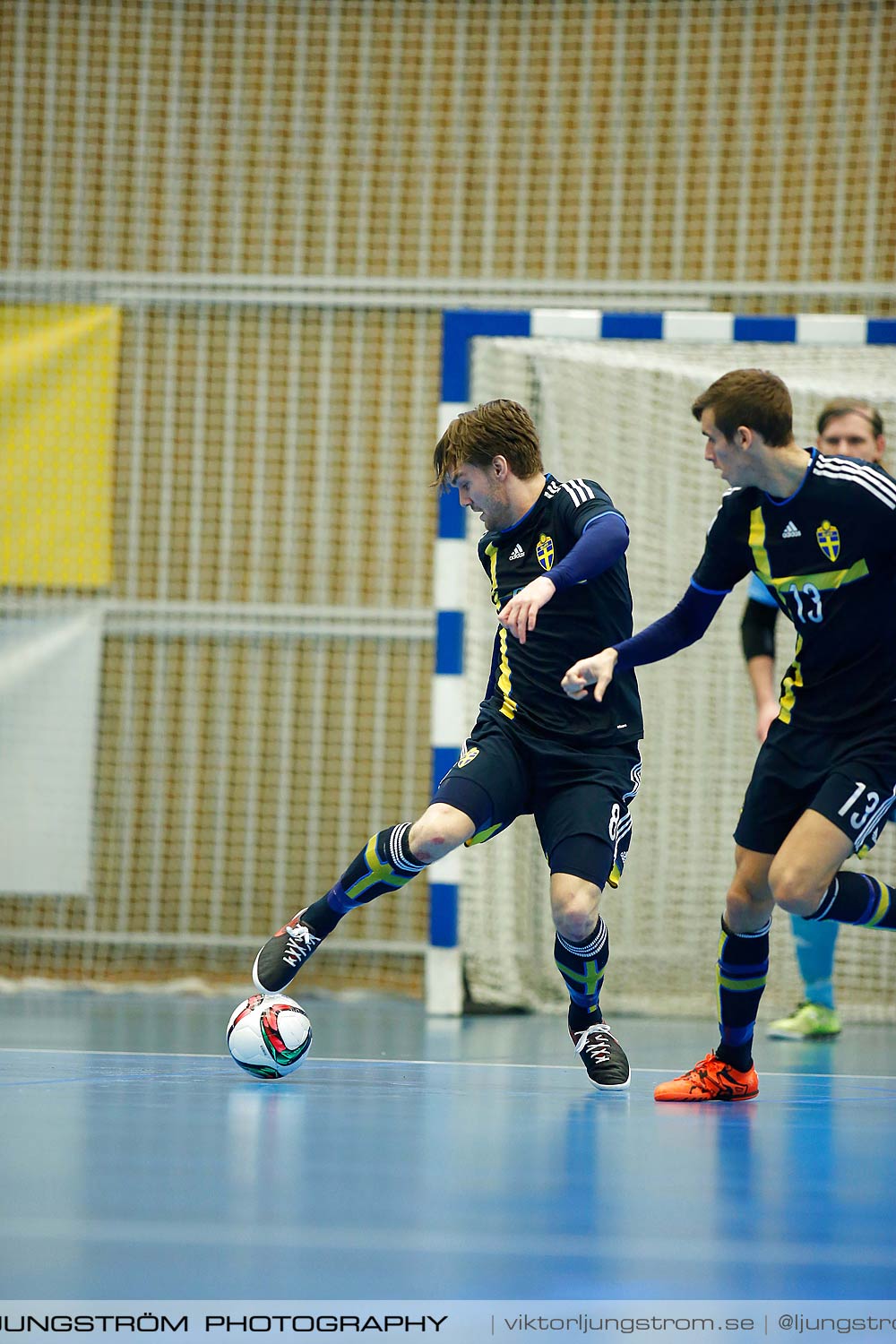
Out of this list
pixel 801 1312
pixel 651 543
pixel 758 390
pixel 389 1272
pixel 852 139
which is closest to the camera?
pixel 801 1312

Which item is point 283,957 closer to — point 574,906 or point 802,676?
point 574,906

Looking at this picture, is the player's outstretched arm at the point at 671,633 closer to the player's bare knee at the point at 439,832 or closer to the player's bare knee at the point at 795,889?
the player's bare knee at the point at 439,832

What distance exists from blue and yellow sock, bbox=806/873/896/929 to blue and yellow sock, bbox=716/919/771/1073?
0.14 metres

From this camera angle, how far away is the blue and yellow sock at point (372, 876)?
10.9ft

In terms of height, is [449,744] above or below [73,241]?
below

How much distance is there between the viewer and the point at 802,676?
124 inches

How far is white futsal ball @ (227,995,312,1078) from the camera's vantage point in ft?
10.7

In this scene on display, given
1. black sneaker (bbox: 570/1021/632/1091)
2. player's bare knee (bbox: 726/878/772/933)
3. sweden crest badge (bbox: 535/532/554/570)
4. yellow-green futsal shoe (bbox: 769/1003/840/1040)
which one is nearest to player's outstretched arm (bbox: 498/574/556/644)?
sweden crest badge (bbox: 535/532/554/570)

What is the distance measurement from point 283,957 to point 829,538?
4.84 ft

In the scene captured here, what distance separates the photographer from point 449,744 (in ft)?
16.6

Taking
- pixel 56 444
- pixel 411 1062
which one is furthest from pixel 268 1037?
pixel 56 444

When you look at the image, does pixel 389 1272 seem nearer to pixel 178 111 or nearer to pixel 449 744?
pixel 449 744

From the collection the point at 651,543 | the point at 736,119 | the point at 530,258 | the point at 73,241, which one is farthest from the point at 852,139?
the point at 73,241

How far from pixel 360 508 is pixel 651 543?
179 centimetres
